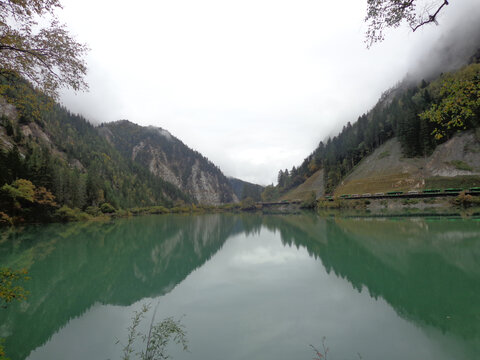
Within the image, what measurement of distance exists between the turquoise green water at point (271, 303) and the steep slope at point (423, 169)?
59.9 metres

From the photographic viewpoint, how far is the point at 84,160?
135625 millimetres

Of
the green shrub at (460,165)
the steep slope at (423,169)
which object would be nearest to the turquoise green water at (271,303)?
the steep slope at (423,169)

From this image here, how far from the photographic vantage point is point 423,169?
7831 centimetres

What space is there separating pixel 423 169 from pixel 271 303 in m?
89.0

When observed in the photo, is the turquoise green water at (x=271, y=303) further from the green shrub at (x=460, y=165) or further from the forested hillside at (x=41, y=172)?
the green shrub at (x=460, y=165)

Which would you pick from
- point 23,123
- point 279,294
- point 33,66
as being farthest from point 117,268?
point 23,123

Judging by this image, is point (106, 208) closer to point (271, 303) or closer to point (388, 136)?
point (271, 303)

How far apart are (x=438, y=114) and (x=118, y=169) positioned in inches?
7162

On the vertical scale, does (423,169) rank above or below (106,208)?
above

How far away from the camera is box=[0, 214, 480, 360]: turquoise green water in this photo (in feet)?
24.4

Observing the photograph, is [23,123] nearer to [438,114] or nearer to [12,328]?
[12,328]

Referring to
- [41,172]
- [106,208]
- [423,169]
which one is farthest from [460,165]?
[106,208]

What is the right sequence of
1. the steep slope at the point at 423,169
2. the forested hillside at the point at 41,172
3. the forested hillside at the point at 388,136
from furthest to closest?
the forested hillside at the point at 388,136, the steep slope at the point at 423,169, the forested hillside at the point at 41,172

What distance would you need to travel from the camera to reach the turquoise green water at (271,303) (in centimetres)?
745
